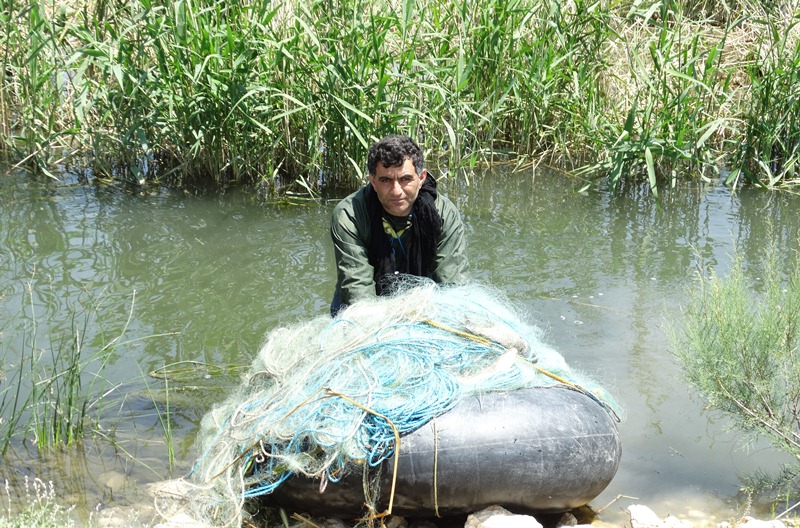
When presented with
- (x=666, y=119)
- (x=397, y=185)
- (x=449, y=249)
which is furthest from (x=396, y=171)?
(x=666, y=119)

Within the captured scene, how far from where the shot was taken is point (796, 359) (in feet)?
11.7

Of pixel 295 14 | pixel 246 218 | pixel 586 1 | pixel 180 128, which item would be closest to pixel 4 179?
pixel 180 128

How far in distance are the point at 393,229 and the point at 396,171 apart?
36cm

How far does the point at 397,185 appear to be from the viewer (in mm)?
4078

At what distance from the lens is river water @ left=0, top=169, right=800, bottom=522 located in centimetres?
409

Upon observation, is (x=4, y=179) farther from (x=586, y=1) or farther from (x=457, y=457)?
(x=457, y=457)

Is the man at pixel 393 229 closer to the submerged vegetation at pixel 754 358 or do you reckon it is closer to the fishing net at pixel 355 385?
the fishing net at pixel 355 385

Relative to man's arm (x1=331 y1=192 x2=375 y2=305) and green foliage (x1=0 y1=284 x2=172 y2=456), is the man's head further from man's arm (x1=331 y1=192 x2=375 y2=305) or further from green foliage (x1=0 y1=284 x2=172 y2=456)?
green foliage (x1=0 y1=284 x2=172 y2=456)

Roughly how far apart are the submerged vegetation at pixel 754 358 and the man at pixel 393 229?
124 cm

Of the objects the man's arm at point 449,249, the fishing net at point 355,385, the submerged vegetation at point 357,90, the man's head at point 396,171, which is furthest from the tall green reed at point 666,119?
the fishing net at point 355,385

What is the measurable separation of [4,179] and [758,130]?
6740mm

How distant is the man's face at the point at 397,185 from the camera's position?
13.3 ft

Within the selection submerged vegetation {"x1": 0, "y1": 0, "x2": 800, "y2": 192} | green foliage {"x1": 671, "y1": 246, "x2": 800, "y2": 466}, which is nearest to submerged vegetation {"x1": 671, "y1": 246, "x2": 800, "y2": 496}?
green foliage {"x1": 671, "y1": 246, "x2": 800, "y2": 466}

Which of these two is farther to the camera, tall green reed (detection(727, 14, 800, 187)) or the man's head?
tall green reed (detection(727, 14, 800, 187))
